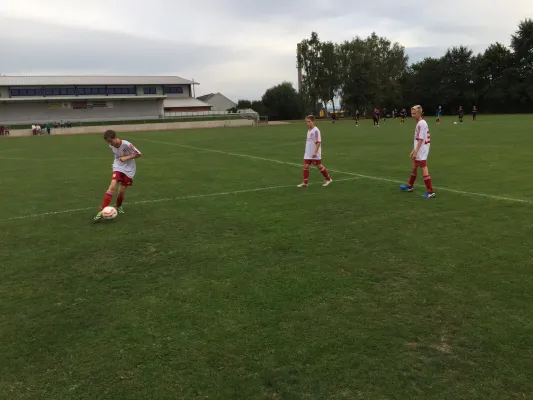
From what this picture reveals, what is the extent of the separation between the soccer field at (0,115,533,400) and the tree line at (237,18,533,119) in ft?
224

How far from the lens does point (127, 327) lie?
4227 millimetres

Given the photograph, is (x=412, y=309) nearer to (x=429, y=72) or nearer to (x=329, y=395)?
(x=329, y=395)

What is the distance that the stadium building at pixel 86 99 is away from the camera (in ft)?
227

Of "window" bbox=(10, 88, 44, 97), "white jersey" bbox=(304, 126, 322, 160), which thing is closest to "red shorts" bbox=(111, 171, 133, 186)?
→ "white jersey" bbox=(304, 126, 322, 160)

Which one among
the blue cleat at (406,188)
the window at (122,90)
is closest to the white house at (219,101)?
the window at (122,90)

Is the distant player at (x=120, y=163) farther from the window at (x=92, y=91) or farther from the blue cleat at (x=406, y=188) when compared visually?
the window at (x=92, y=91)

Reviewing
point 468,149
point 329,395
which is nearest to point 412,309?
point 329,395

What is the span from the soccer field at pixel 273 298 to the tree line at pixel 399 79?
224 feet

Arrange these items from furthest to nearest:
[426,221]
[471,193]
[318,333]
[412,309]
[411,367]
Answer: [471,193], [426,221], [412,309], [318,333], [411,367]

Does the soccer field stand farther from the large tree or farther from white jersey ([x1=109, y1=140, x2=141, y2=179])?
the large tree

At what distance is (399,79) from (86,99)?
55537 millimetres

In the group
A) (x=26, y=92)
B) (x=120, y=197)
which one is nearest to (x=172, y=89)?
(x=26, y=92)

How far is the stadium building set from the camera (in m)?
69.2

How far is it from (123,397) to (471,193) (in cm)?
867
